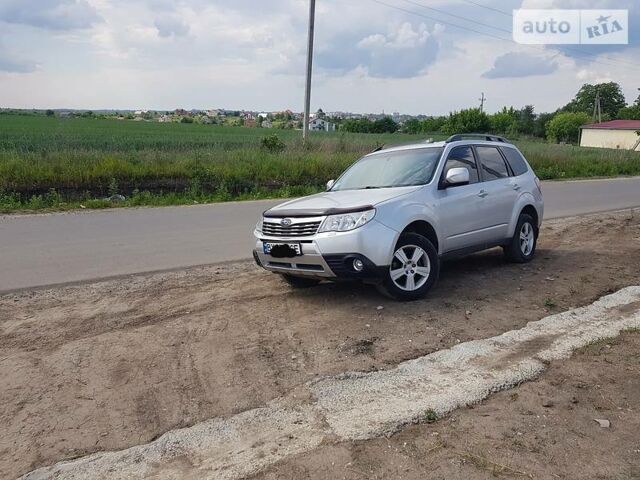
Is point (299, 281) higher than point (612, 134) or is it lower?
lower

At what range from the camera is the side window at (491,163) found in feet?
26.0

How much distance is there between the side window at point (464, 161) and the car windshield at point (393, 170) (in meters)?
0.17

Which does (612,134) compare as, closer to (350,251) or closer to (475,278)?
(475,278)

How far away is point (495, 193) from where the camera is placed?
7816 millimetres

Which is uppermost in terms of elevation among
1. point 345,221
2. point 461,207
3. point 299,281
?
point 461,207

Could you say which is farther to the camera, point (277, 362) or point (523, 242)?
point (523, 242)

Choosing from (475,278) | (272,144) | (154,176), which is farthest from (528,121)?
(475,278)

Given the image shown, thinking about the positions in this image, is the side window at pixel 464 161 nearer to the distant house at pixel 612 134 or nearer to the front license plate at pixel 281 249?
the front license plate at pixel 281 249

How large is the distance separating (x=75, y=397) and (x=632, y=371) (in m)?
4.13

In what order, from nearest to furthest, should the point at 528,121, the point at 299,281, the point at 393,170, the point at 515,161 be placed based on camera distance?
the point at 299,281 < the point at 393,170 < the point at 515,161 < the point at 528,121

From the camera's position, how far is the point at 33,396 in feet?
14.0

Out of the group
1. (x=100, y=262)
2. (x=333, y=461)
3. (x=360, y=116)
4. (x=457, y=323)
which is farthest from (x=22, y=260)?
(x=360, y=116)

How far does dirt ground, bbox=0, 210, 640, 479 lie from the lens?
350 cm

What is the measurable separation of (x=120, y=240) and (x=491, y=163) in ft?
20.0
